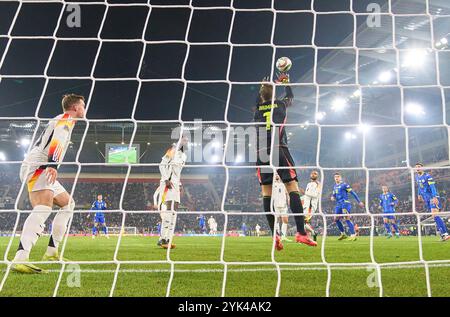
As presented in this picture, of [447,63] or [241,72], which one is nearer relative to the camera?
[447,63]

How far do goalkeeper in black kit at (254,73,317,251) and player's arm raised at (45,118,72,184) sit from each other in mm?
2171

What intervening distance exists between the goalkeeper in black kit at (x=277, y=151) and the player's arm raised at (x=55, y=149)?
217 cm

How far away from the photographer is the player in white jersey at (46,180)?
3.58 m

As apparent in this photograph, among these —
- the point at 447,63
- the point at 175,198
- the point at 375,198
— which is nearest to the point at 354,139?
the point at 375,198

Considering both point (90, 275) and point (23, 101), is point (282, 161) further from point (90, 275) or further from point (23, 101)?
point (23, 101)

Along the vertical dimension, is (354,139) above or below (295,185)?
above

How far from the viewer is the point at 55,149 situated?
11.8 ft

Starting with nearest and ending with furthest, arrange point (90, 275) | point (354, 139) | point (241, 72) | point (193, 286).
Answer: point (193, 286) → point (90, 275) → point (241, 72) → point (354, 139)

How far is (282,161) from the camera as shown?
472 centimetres

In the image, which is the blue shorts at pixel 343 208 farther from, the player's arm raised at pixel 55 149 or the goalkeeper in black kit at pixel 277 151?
the player's arm raised at pixel 55 149

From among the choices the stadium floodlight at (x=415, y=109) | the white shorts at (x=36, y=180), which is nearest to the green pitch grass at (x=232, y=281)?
the white shorts at (x=36, y=180)

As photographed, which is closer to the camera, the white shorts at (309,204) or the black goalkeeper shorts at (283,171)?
the black goalkeeper shorts at (283,171)

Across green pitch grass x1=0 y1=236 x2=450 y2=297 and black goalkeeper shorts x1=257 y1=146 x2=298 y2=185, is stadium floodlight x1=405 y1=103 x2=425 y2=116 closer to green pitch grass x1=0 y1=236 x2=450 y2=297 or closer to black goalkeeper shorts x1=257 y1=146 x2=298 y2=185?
black goalkeeper shorts x1=257 y1=146 x2=298 y2=185

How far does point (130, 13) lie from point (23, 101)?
77.8 feet
